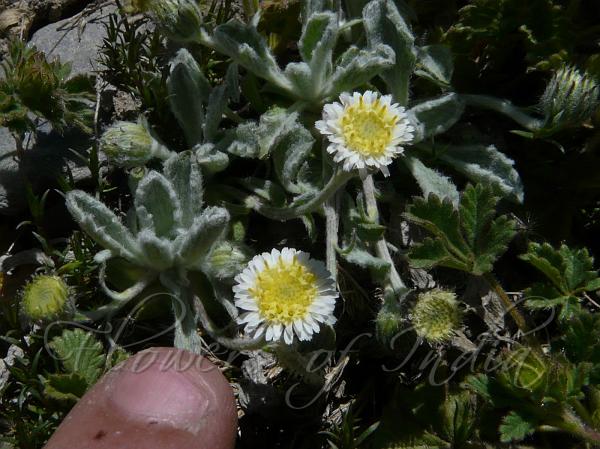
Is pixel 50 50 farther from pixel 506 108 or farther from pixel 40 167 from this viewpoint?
pixel 506 108

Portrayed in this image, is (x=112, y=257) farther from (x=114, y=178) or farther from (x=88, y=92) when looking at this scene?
(x=88, y=92)

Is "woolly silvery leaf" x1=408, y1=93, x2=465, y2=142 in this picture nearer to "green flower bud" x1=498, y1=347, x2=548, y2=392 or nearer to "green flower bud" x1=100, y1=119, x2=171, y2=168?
"green flower bud" x1=498, y1=347, x2=548, y2=392

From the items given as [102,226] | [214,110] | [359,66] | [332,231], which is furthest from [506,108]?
[102,226]

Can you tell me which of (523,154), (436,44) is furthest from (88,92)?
(523,154)

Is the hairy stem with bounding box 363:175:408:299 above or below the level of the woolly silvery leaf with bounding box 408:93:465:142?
below

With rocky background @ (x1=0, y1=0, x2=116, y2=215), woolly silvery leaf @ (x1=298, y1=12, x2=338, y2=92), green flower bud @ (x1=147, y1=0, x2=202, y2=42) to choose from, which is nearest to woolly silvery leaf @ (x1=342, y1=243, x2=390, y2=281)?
woolly silvery leaf @ (x1=298, y1=12, x2=338, y2=92)
